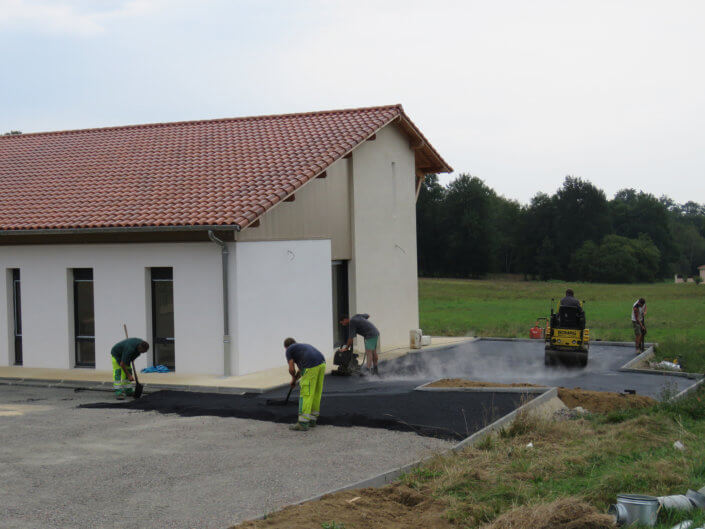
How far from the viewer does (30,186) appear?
2114 centimetres

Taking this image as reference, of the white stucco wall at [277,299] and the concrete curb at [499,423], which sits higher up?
the white stucco wall at [277,299]

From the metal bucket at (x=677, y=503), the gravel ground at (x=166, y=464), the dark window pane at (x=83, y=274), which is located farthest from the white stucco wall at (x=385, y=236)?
the metal bucket at (x=677, y=503)

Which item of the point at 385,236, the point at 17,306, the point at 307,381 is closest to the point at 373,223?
the point at 385,236

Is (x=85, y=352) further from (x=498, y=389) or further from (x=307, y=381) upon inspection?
(x=498, y=389)

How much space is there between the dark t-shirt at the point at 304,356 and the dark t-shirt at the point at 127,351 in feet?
12.2

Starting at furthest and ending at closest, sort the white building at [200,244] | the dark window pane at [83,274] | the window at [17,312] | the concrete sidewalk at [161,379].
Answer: the window at [17,312], the dark window pane at [83,274], the white building at [200,244], the concrete sidewalk at [161,379]

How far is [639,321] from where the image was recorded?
71.0 ft

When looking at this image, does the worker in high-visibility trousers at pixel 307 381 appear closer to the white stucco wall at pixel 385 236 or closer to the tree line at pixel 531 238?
the white stucco wall at pixel 385 236

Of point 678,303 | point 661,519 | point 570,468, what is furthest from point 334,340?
point 678,303

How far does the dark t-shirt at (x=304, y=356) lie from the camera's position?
1268 centimetres

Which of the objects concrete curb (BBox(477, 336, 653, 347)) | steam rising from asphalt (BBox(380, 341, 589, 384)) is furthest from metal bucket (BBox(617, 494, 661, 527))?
concrete curb (BBox(477, 336, 653, 347))

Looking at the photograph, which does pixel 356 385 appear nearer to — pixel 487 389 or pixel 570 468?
pixel 487 389

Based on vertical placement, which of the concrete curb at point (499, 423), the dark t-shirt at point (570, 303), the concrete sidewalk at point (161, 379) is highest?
the dark t-shirt at point (570, 303)

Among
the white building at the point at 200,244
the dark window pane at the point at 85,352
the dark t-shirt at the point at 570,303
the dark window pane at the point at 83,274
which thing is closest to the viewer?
the white building at the point at 200,244
